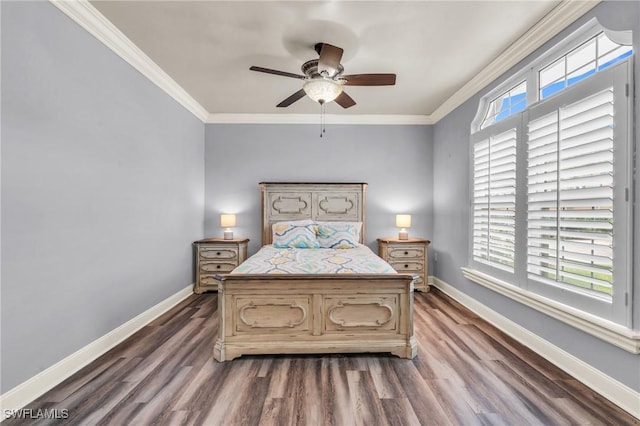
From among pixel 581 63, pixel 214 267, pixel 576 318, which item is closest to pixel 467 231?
pixel 576 318

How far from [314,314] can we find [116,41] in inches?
116

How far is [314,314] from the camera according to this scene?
2.32m

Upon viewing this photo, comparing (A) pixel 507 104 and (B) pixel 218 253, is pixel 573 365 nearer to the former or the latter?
(A) pixel 507 104

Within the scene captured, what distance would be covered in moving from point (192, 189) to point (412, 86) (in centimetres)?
341

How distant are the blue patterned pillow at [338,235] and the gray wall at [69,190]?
6.71 ft

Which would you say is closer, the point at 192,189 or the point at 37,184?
the point at 37,184

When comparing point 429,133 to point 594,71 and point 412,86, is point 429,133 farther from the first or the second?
point 594,71

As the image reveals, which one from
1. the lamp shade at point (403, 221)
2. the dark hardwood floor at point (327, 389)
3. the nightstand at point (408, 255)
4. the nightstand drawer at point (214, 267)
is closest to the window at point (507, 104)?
the lamp shade at point (403, 221)

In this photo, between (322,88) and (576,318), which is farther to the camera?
(322,88)

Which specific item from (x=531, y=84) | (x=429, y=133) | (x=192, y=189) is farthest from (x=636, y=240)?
(x=192, y=189)

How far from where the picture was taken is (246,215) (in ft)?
15.1

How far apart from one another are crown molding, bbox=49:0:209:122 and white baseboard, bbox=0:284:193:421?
2.52 metres

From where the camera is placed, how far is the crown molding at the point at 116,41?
6.69ft

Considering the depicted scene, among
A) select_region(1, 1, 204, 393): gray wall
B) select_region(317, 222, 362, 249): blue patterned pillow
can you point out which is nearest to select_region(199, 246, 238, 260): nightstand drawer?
select_region(1, 1, 204, 393): gray wall
